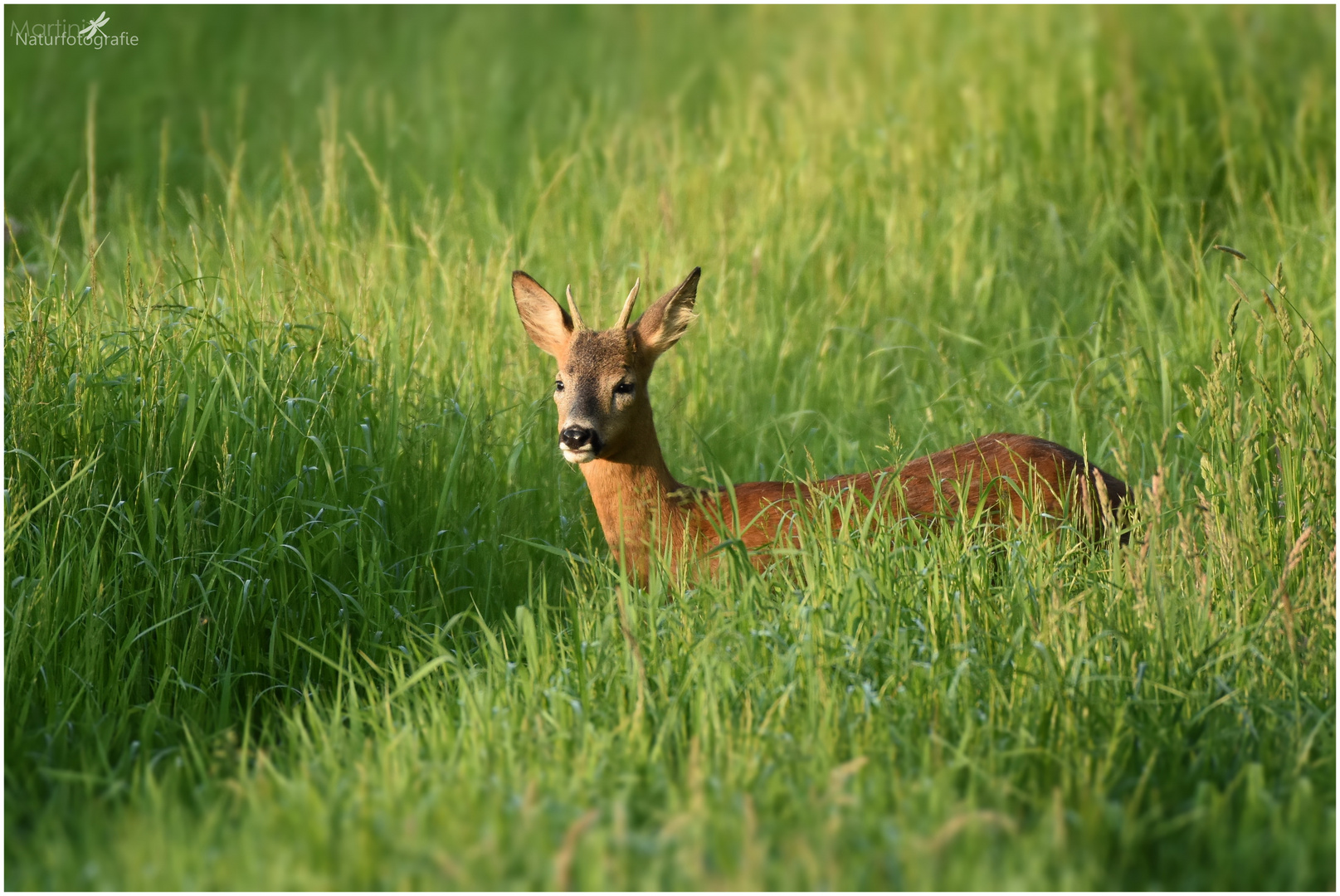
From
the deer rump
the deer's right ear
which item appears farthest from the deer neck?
the deer's right ear

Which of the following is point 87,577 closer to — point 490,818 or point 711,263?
point 490,818

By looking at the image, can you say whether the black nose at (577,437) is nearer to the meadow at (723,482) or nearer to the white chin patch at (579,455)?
the white chin patch at (579,455)

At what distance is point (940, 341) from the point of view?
5.60 meters

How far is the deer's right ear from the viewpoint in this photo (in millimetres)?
4809

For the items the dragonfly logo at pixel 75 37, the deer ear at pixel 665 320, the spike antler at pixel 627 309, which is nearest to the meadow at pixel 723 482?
the deer ear at pixel 665 320

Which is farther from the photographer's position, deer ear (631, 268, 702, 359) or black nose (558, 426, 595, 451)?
deer ear (631, 268, 702, 359)

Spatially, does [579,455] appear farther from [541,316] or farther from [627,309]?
[541,316]

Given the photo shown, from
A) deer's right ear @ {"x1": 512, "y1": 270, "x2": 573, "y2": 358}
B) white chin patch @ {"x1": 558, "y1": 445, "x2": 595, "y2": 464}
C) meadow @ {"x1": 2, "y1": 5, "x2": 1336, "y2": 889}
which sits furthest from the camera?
deer's right ear @ {"x1": 512, "y1": 270, "x2": 573, "y2": 358}

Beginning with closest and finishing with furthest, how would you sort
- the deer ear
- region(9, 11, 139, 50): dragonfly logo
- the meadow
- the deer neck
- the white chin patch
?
1. the meadow
2. the white chin patch
3. the deer neck
4. the deer ear
5. region(9, 11, 139, 50): dragonfly logo

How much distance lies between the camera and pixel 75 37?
10.4 meters

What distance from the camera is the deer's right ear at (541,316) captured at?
15.8 ft

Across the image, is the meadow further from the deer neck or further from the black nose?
the black nose

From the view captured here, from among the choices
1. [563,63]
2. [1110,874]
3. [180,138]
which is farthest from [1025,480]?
[563,63]

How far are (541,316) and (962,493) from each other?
161 cm
